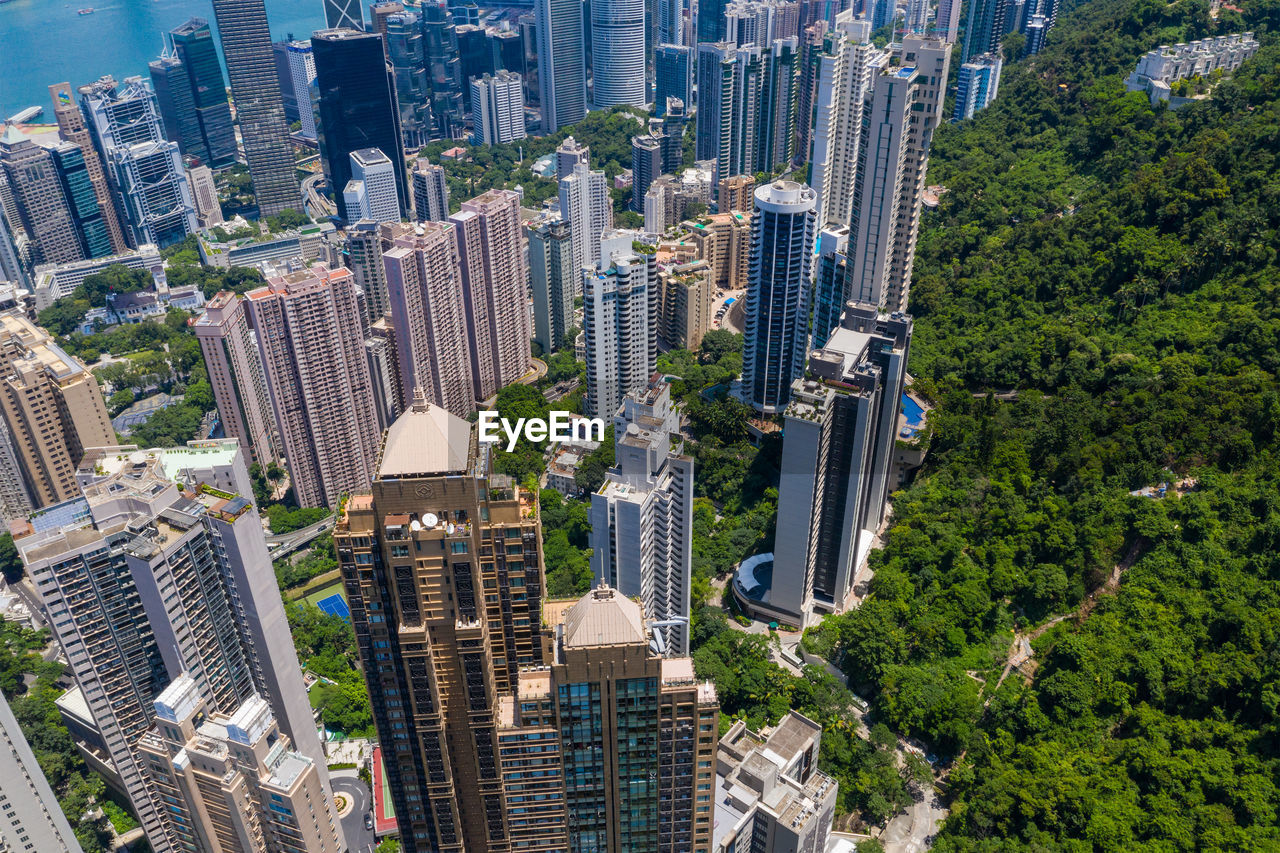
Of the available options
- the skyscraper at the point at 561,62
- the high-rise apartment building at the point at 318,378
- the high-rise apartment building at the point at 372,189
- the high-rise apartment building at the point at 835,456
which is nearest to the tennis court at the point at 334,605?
the high-rise apartment building at the point at 318,378

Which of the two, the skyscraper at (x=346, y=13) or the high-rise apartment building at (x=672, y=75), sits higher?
the skyscraper at (x=346, y=13)

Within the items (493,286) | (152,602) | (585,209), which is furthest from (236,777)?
(585,209)

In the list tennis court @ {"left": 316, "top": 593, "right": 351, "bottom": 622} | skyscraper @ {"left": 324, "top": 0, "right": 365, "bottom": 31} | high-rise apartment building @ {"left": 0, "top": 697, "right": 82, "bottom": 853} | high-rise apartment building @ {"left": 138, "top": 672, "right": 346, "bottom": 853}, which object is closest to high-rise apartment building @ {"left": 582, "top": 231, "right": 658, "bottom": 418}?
tennis court @ {"left": 316, "top": 593, "right": 351, "bottom": 622}

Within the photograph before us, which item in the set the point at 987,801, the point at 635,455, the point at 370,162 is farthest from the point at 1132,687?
the point at 370,162

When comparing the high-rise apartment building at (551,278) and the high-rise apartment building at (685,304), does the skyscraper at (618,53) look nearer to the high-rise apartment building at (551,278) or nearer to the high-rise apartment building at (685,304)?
the high-rise apartment building at (551,278)

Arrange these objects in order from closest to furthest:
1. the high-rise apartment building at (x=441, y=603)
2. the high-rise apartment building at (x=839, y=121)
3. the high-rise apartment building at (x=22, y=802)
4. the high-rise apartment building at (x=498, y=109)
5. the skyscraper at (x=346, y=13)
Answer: the high-rise apartment building at (x=441, y=603) < the high-rise apartment building at (x=22, y=802) < the high-rise apartment building at (x=839, y=121) < the skyscraper at (x=346, y=13) < the high-rise apartment building at (x=498, y=109)

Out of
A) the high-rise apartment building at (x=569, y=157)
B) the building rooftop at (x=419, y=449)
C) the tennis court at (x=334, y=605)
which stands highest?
the building rooftop at (x=419, y=449)

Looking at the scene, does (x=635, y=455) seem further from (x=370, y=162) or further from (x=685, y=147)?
(x=685, y=147)
